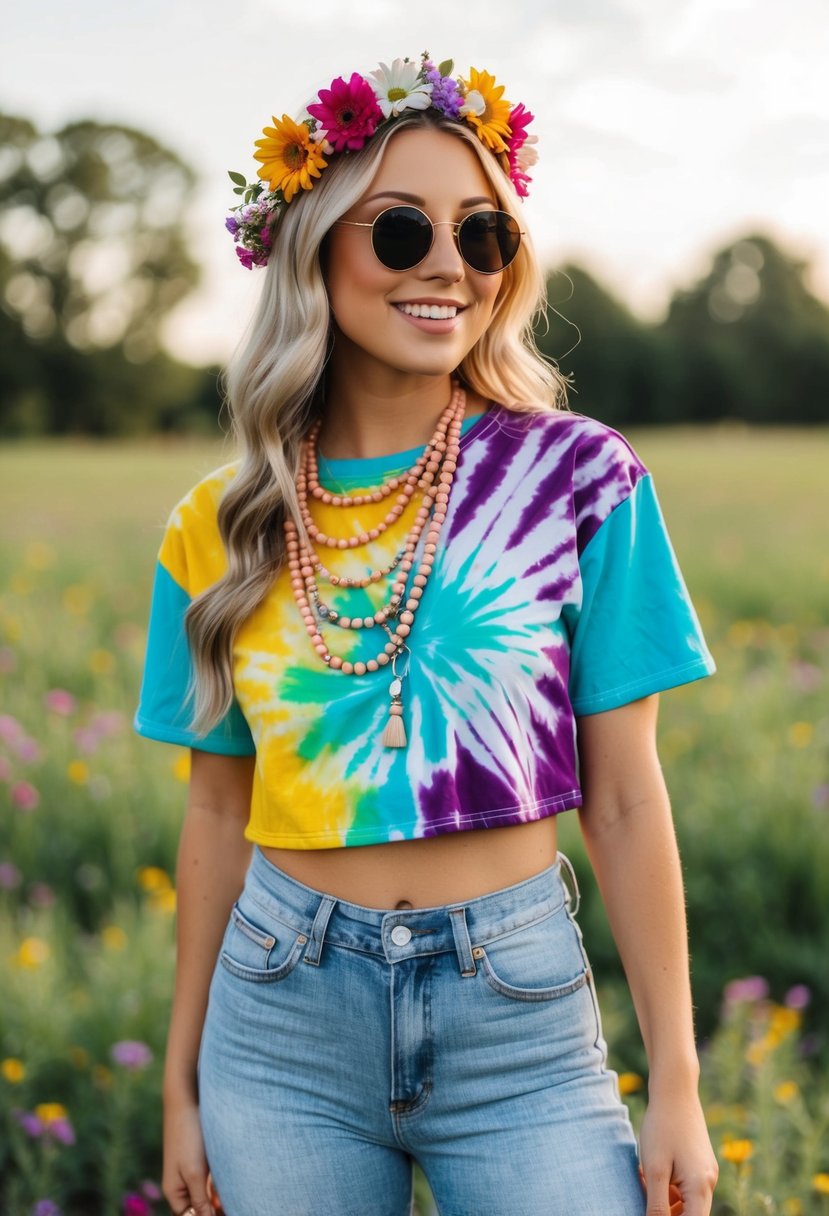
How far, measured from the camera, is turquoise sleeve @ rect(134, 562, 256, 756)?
6.30 ft

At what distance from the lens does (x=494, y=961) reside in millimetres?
1553

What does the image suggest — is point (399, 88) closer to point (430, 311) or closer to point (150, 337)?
point (430, 311)

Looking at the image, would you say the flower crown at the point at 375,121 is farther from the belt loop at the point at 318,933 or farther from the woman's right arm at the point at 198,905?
the belt loop at the point at 318,933

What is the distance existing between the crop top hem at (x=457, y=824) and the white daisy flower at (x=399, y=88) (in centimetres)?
102

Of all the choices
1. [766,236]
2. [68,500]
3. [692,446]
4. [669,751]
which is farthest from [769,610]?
[766,236]

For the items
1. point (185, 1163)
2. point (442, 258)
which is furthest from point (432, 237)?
point (185, 1163)

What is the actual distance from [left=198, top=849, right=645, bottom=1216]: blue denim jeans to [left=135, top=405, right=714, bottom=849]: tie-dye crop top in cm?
13

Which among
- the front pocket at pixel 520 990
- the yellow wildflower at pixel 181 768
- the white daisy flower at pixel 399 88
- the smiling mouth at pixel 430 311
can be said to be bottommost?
the yellow wildflower at pixel 181 768

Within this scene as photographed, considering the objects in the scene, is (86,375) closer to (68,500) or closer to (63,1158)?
(68,500)

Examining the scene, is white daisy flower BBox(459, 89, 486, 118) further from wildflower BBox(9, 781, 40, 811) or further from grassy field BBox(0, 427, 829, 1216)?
wildflower BBox(9, 781, 40, 811)

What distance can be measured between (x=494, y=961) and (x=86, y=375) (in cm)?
4155

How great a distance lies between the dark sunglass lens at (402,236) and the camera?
5.58 feet

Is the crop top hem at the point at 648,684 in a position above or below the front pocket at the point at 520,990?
above

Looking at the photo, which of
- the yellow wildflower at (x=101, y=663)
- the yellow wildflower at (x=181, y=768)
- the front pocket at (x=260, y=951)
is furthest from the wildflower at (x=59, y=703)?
the front pocket at (x=260, y=951)
